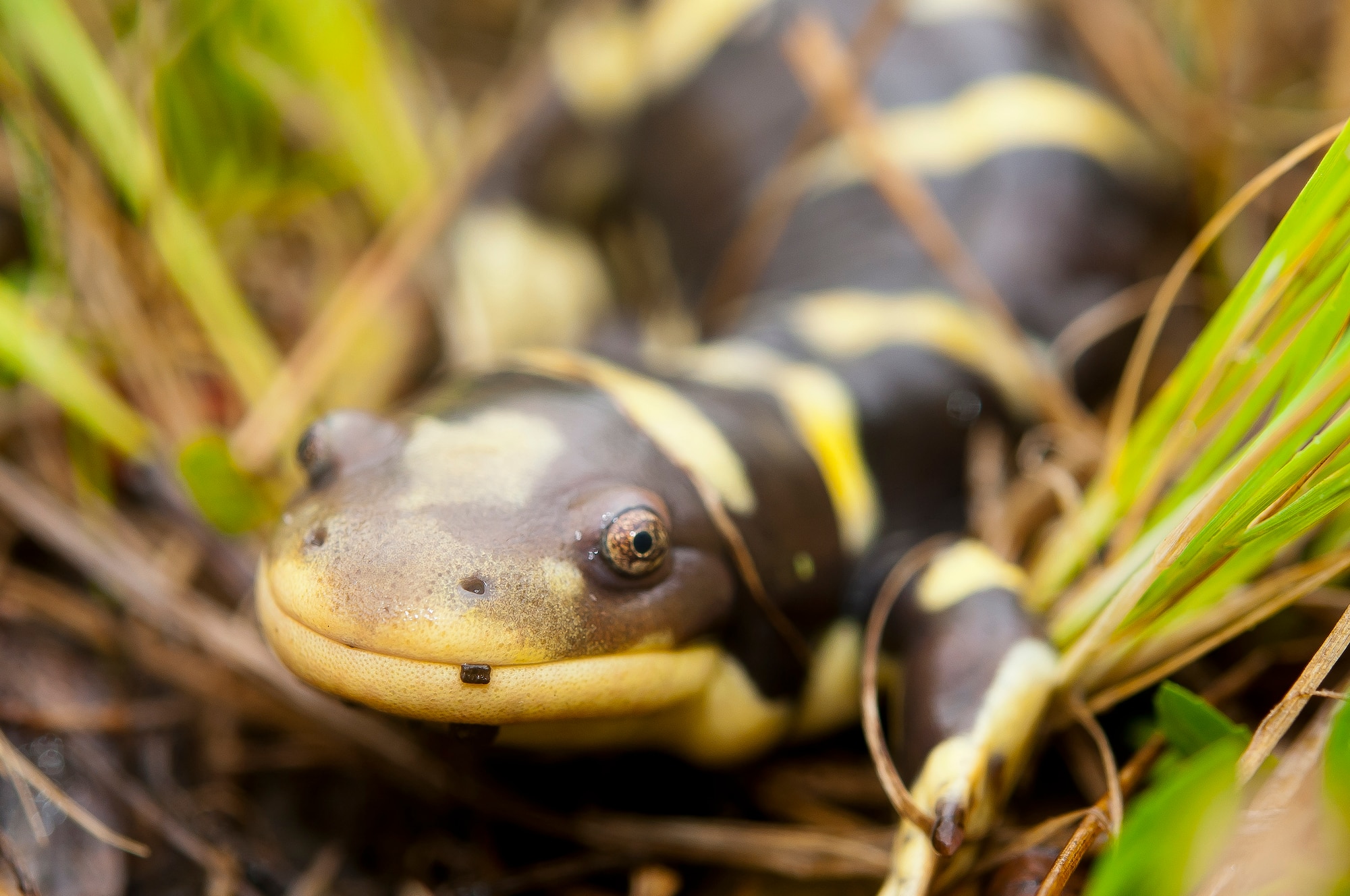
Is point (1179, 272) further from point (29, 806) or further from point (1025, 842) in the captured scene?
point (29, 806)

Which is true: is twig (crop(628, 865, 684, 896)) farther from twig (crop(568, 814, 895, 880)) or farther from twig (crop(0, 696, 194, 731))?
twig (crop(0, 696, 194, 731))

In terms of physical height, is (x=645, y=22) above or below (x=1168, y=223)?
above

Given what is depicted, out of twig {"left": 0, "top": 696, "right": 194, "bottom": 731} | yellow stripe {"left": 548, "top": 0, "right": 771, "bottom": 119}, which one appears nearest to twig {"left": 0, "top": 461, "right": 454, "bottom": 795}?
twig {"left": 0, "top": 696, "right": 194, "bottom": 731}

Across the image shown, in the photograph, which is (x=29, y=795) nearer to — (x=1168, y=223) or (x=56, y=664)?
(x=56, y=664)

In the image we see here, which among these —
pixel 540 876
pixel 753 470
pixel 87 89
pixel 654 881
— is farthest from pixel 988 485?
pixel 87 89

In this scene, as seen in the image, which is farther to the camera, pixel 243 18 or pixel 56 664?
pixel 243 18

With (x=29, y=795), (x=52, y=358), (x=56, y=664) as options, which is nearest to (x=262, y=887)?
(x=29, y=795)
